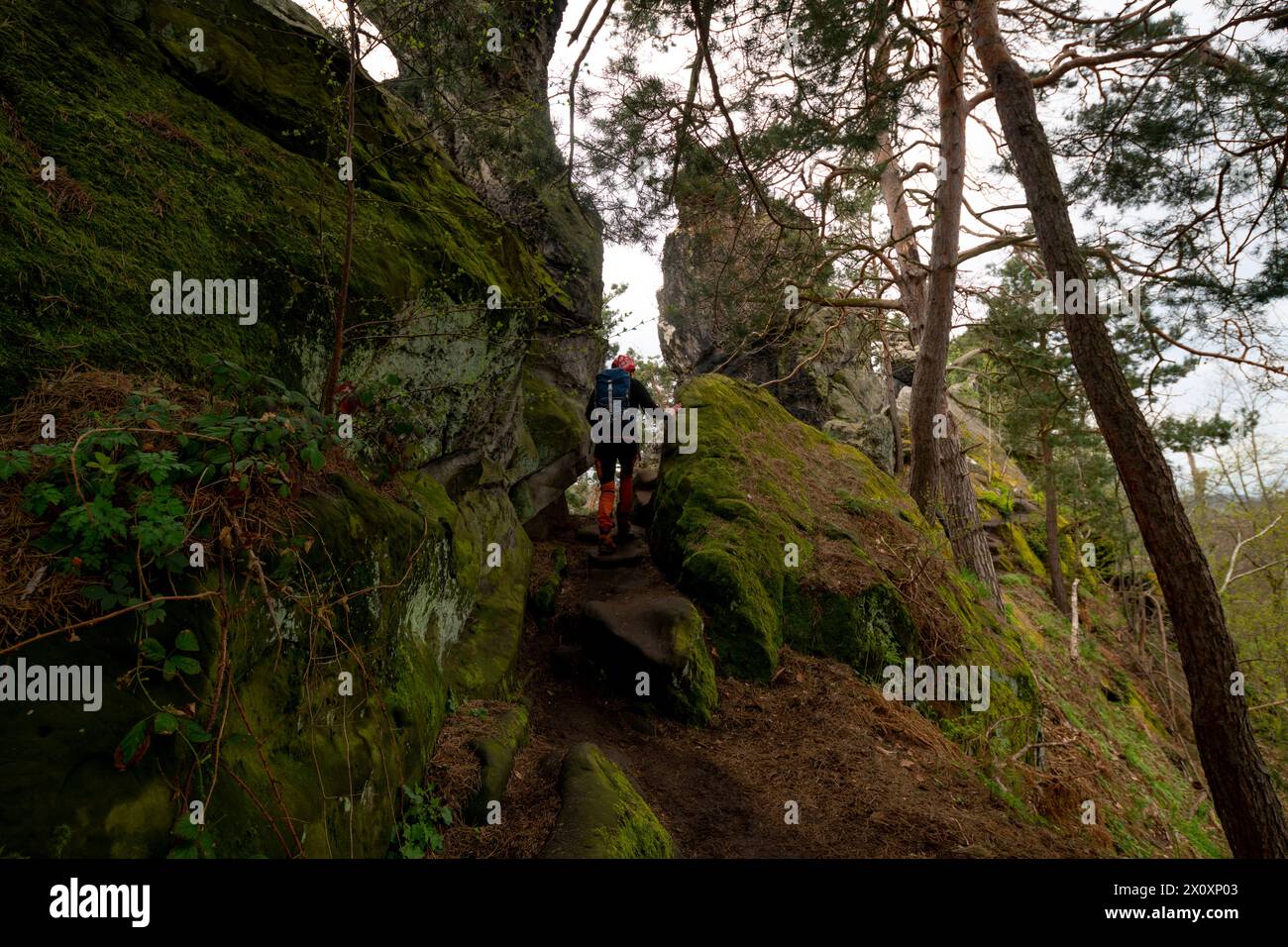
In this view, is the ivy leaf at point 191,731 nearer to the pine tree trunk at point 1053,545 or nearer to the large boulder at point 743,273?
the large boulder at point 743,273

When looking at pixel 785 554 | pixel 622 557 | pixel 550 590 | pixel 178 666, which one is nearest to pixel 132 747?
pixel 178 666

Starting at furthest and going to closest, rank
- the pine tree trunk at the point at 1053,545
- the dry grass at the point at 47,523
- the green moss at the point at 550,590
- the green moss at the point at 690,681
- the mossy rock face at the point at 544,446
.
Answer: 1. the pine tree trunk at the point at 1053,545
2. the mossy rock face at the point at 544,446
3. the green moss at the point at 550,590
4. the green moss at the point at 690,681
5. the dry grass at the point at 47,523

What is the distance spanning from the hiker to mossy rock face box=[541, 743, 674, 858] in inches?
153

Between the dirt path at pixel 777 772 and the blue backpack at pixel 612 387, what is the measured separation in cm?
297

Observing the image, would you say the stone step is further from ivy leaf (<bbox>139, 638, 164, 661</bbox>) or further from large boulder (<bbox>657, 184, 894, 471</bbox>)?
ivy leaf (<bbox>139, 638, 164, 661</bbox>)

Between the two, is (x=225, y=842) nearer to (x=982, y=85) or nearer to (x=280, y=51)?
(x=280, y=51)

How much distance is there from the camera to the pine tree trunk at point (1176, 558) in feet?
14.3

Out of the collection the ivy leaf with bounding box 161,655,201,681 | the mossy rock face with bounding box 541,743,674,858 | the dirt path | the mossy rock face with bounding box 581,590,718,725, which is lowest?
the dirt path

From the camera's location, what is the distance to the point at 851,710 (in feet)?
16.7

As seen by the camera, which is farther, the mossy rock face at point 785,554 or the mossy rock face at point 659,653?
the mossy rock face at point 785,554

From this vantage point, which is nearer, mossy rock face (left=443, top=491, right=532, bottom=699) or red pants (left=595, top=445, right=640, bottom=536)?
mossy rock face (left=443, top=491, right=532, bottom=699)

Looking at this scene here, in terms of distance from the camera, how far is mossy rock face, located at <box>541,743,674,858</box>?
3064 mm

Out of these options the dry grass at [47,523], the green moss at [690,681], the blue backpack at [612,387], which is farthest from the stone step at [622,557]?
the dry grass at [47,523]

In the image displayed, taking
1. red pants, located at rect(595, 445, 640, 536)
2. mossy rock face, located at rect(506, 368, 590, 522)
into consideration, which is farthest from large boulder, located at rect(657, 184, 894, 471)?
red pants, located at rect(595, 445, 640, 536)
